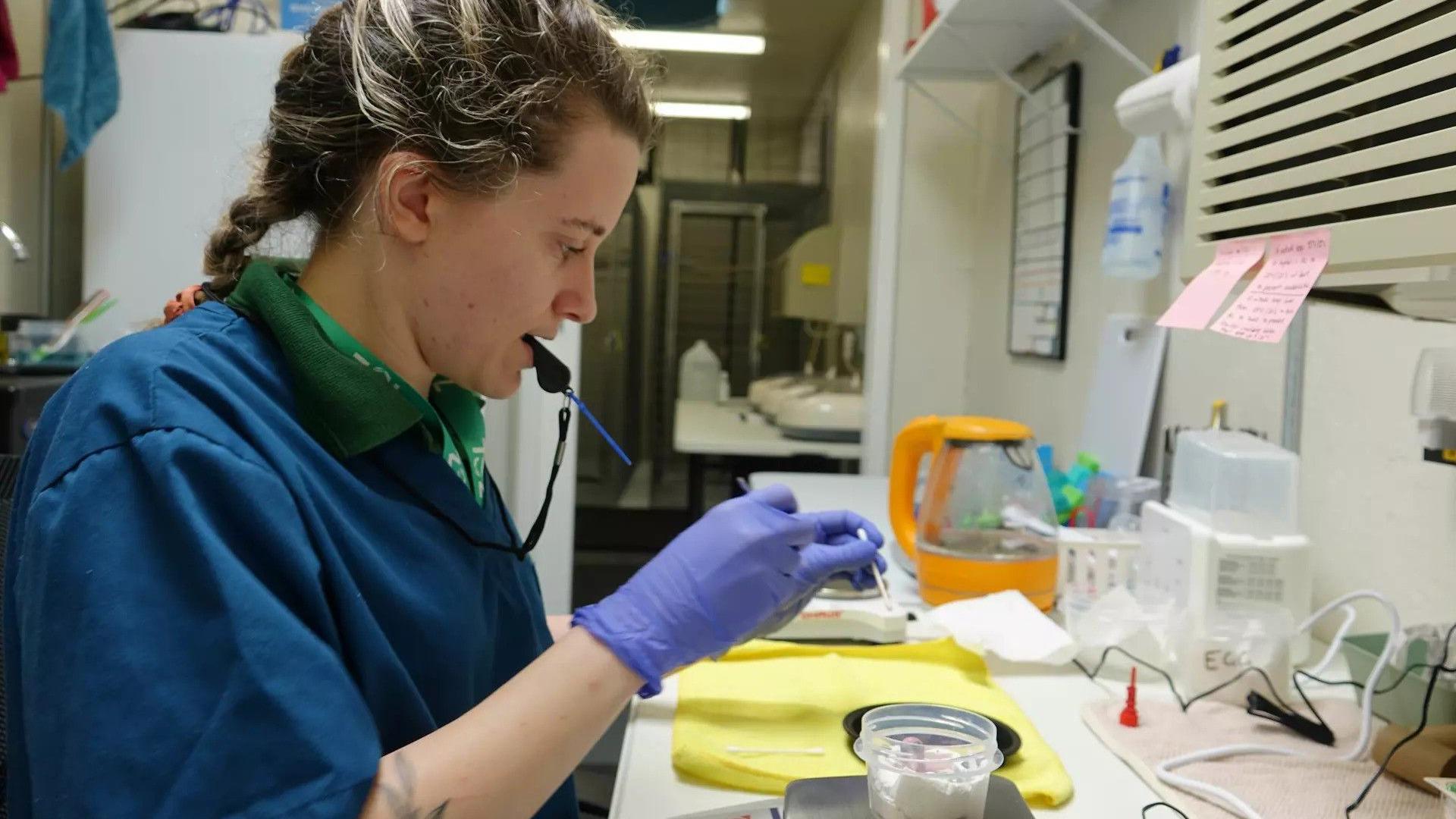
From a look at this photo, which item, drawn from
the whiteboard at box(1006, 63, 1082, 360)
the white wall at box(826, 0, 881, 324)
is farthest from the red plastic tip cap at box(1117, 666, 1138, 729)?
the white wall at box(826, 0, 881, 324)

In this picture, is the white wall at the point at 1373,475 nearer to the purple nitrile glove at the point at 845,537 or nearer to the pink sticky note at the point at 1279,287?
the pink sticky note at the point at 1279,287

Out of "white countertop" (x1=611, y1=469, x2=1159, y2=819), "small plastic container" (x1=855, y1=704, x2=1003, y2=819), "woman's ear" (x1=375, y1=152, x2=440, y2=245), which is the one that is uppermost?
"woman's ear" (x1=375, y1=152, x2=440, y2=245)

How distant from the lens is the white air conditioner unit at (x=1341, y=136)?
1.98ft

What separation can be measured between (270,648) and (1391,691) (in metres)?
1.00

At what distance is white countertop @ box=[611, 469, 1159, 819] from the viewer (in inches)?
32.8

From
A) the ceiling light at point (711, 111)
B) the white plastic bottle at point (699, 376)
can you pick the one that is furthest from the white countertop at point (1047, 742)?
the ceiling light at point (711, 111)

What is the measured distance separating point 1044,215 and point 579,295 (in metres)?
1.63

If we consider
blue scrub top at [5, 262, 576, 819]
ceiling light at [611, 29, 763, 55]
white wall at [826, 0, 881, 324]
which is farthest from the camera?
ceiling light at [611, 29, 763, 55]

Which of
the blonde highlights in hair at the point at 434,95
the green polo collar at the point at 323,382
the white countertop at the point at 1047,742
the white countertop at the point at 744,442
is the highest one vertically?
the blonde highlights in hair at the point at 434,95

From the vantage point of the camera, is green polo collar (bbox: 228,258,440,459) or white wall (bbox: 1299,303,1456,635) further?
white wall (bbox: 1299,303,1456,635)

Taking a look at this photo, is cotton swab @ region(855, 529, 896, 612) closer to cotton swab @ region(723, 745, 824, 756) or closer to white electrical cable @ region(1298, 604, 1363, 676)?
cotton swab @ region(723, 745, 824, 756)

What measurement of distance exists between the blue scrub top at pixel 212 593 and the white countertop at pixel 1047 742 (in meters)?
0.20

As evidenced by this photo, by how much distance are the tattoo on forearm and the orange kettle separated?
89 cm

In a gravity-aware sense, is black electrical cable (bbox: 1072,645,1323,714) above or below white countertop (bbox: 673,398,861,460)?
below
